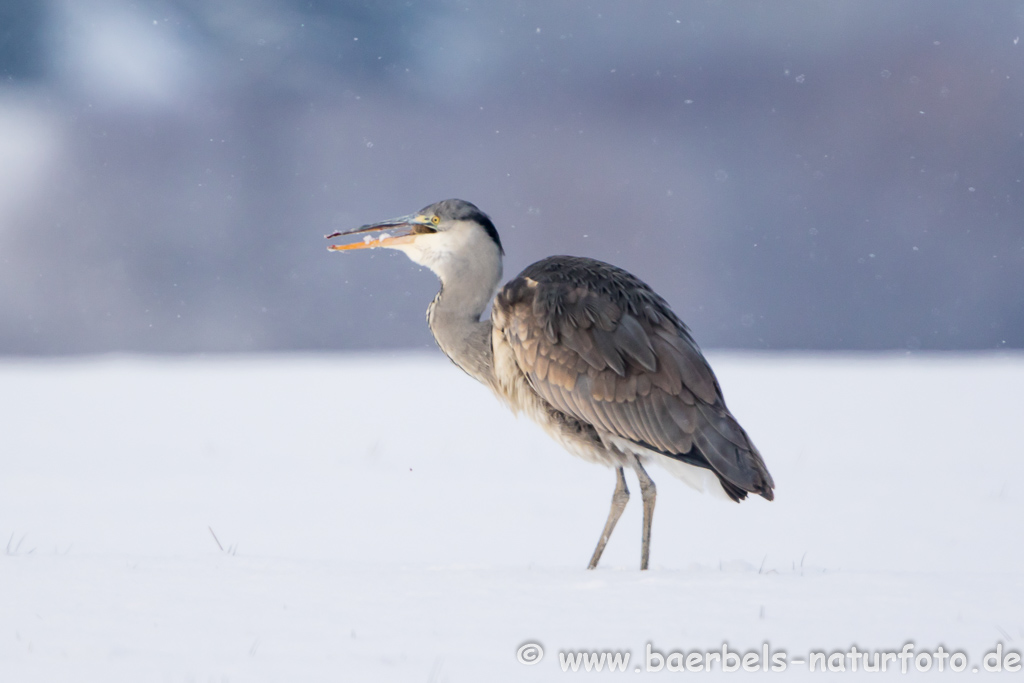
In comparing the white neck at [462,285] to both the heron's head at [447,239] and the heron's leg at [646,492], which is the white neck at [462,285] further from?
A: the heron's leg at [646,492]

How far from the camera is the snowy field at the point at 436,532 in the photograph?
9.70ft

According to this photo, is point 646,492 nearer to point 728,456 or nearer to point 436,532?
point 728,456

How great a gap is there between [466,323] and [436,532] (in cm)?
185

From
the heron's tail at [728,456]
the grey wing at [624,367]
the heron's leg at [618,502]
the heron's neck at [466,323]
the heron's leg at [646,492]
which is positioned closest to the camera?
the heron's tail at [728,456]

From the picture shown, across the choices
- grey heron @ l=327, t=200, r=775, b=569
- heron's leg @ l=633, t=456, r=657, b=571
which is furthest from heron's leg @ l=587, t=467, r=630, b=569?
heron's leg @ l=633, t=456, r=657, b=571

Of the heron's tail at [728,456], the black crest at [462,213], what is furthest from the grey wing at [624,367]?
the black crest at [462,213]

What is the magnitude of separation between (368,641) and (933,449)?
7535 millimetres

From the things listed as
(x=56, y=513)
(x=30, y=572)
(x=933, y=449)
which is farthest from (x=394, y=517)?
(x=933, y=449)

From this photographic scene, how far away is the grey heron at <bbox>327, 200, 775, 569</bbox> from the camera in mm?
4359

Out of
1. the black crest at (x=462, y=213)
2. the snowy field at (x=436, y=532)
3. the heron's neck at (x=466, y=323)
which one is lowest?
the snowy field at (x=436, y=532)

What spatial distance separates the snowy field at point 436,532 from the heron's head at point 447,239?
170 cm

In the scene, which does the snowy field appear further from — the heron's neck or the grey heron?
the heron's neck

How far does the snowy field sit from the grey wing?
1.91 feet

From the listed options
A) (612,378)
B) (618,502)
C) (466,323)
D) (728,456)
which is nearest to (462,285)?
(466,323)
